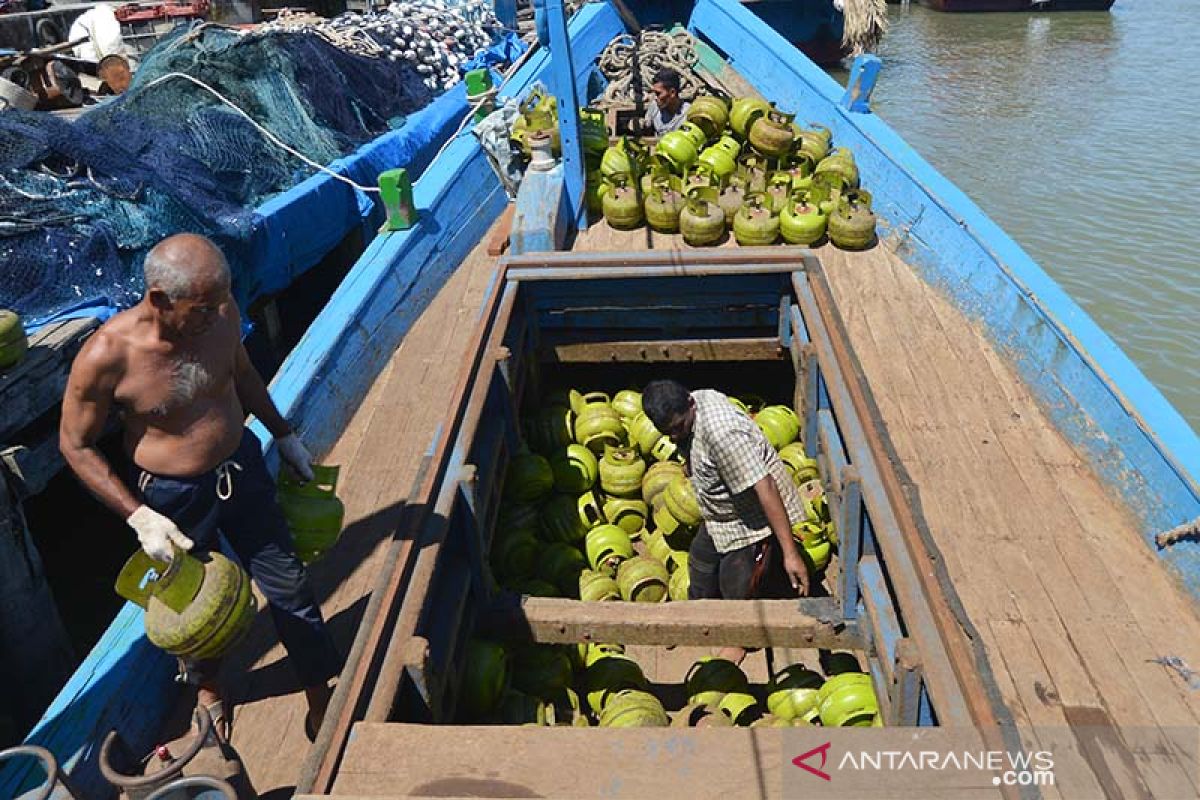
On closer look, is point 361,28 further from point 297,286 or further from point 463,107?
point 297,286

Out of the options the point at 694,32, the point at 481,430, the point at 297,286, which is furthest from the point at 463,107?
the point at 481,430

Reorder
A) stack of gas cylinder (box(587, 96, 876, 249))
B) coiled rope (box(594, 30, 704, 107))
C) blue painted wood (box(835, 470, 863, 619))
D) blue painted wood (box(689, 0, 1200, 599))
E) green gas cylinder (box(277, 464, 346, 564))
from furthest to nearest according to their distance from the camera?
coiled rope (box(594, 30, 704, 107)) → stack of gas cylinder (box(587, 96, 876, 249)) → blue painted wood (box(689, 0, 1200, 599)) → blue painted wood (box(835, 470, 863, 619)) → green gas cylinder (box(277, 464, 346, 564))

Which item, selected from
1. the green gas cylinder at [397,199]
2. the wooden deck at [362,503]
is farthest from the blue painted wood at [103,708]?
the green gas cylinder at [397,199]

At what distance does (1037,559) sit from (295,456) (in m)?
3.29

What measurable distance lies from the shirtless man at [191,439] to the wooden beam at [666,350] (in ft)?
9.55

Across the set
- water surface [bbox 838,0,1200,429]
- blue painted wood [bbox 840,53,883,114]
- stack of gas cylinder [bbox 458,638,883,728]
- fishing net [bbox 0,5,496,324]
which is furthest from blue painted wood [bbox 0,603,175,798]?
water surface [bbox 838,0,1200,429]

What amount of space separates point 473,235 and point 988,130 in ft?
49.4

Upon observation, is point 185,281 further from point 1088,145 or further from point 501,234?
point 1088,145

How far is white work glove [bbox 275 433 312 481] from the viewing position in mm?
3520

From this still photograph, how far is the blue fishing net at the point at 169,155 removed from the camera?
6.66m

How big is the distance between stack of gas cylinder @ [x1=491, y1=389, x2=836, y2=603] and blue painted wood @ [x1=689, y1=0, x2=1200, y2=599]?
1.38 meters

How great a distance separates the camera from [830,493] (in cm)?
448

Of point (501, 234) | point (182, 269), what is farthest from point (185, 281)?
point (501, 234)

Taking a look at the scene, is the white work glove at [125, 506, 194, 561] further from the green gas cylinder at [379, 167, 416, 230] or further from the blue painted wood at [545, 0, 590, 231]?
the blue painted wood at [545, 0, 590, 231]
